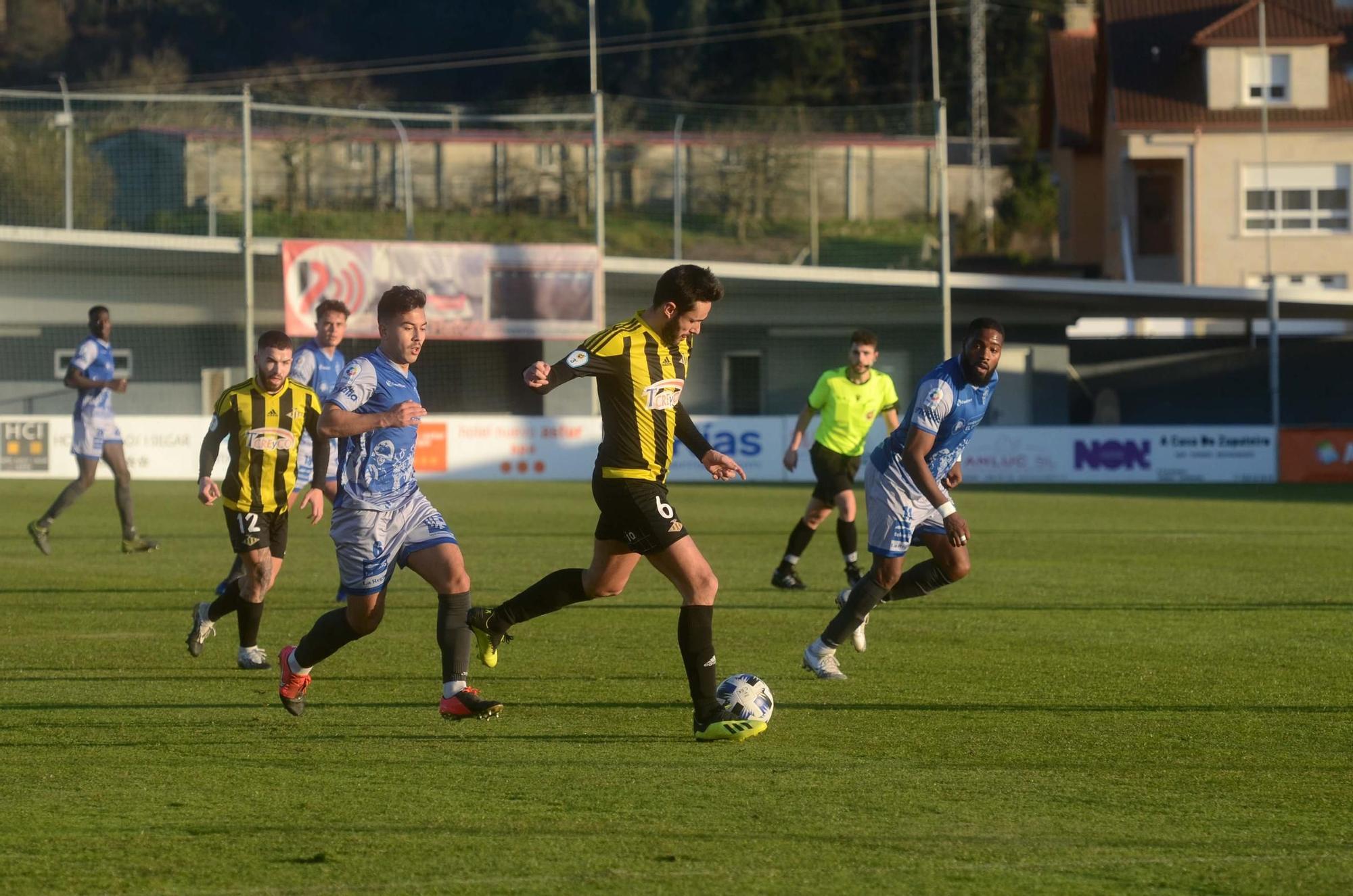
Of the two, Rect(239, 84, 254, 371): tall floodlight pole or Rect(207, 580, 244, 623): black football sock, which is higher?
Rect(239, 84, 254, 371): tall floodlight pole

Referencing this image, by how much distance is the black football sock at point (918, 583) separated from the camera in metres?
9.45

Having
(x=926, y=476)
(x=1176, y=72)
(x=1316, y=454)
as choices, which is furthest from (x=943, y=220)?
(x=926, y=476)

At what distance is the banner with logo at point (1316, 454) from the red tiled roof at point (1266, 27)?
1694 centimetres

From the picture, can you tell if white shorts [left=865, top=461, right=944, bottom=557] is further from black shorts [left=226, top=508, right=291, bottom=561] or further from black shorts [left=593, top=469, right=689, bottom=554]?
black shorts [left=226, top=508, right=291, bottom=561]

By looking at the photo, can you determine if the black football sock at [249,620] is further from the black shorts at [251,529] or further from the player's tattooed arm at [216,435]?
the player's tattooed arm at [216,435]

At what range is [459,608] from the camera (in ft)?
24.9

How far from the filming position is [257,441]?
9.25 meters

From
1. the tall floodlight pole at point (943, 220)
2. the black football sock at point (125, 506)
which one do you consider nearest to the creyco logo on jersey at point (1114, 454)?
the tall floodlight pole at point (943, 220)

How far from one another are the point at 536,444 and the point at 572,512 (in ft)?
29.5

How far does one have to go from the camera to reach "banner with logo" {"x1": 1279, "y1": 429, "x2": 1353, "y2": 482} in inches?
1234

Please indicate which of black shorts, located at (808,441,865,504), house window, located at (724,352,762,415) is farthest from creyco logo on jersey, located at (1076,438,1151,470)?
black shorts, located at (808,441,865,504)

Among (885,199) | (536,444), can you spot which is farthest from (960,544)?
(885,199)

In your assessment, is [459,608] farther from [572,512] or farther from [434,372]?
[434,372]

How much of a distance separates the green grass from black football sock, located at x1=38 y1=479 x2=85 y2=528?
2841mm
